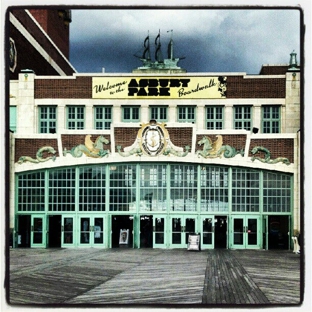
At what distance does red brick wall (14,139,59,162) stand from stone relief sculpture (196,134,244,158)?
689 centimetres

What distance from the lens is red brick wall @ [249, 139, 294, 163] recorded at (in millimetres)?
25766

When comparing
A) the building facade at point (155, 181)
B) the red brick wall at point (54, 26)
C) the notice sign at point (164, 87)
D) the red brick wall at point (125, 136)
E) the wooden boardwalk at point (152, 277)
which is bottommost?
the wooden boardwalk at point (152, 277)

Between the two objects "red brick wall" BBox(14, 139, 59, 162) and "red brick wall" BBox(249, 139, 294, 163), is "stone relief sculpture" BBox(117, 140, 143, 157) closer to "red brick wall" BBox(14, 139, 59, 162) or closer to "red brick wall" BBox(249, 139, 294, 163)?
"red brick wall" BBox(14, 139, 59, 162)

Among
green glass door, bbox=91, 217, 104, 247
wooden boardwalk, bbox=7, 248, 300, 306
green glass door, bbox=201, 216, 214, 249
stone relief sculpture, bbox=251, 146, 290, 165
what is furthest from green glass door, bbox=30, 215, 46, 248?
stone relief sculpture, bbox=251, 146, 290, 165

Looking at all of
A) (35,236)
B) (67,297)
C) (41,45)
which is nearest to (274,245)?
(35,236)

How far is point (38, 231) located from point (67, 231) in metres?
1.35

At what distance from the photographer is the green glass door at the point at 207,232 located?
2634 centimetres

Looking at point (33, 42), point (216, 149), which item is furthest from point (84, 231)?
point (33, 42)

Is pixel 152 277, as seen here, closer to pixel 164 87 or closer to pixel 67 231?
pixel 67 231

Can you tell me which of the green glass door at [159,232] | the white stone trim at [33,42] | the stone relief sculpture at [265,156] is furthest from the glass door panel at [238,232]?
the white stone trim at [33,42]

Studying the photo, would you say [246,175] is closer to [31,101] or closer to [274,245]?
[274,245]

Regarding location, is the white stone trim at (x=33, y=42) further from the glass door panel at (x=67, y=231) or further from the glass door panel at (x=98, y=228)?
the glass door panel at (x=98, y=228)

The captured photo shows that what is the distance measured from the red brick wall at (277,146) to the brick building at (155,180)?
5cm

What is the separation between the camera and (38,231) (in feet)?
85.9
